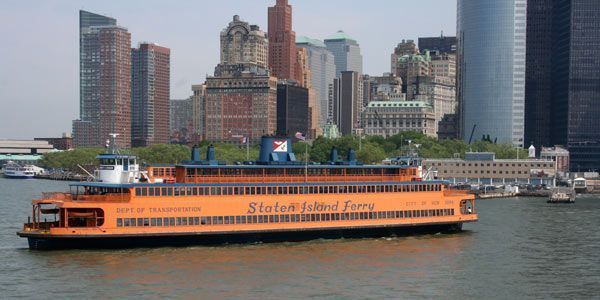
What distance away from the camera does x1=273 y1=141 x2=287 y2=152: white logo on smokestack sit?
78.6 m

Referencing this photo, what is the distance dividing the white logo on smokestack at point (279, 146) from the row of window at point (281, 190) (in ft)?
18.1

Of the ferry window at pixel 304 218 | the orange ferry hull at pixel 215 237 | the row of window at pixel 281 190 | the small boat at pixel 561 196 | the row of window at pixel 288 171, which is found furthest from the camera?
the small boat at pixel 561 196

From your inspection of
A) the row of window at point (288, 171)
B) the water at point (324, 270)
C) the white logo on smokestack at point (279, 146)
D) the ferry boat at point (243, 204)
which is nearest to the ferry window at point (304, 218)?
the ferry boat at point (243, 204)

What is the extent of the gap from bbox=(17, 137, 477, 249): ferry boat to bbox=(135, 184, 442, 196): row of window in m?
0.08

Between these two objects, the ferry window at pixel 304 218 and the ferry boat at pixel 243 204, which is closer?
the ferry boat at pixel 243 204

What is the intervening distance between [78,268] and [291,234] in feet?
62.4

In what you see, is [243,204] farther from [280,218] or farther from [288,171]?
[288,171]

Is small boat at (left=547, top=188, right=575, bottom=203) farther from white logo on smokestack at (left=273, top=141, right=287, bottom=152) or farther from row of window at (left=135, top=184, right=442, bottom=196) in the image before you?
white logo on smokestack at (left=273, top=141, right=287, bottom=152)

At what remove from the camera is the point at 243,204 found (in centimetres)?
7144

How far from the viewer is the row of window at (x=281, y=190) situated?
226 ft

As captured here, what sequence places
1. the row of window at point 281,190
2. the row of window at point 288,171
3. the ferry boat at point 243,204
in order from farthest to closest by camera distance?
the row of window at point 288,171 < the row of window at point 281,190 < the ferry boat at point 243,204

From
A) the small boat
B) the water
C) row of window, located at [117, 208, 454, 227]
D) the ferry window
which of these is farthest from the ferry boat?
the small boat

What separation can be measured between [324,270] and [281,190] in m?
13.5

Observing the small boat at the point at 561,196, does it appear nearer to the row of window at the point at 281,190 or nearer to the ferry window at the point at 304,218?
the row of window at the point at 281,190
